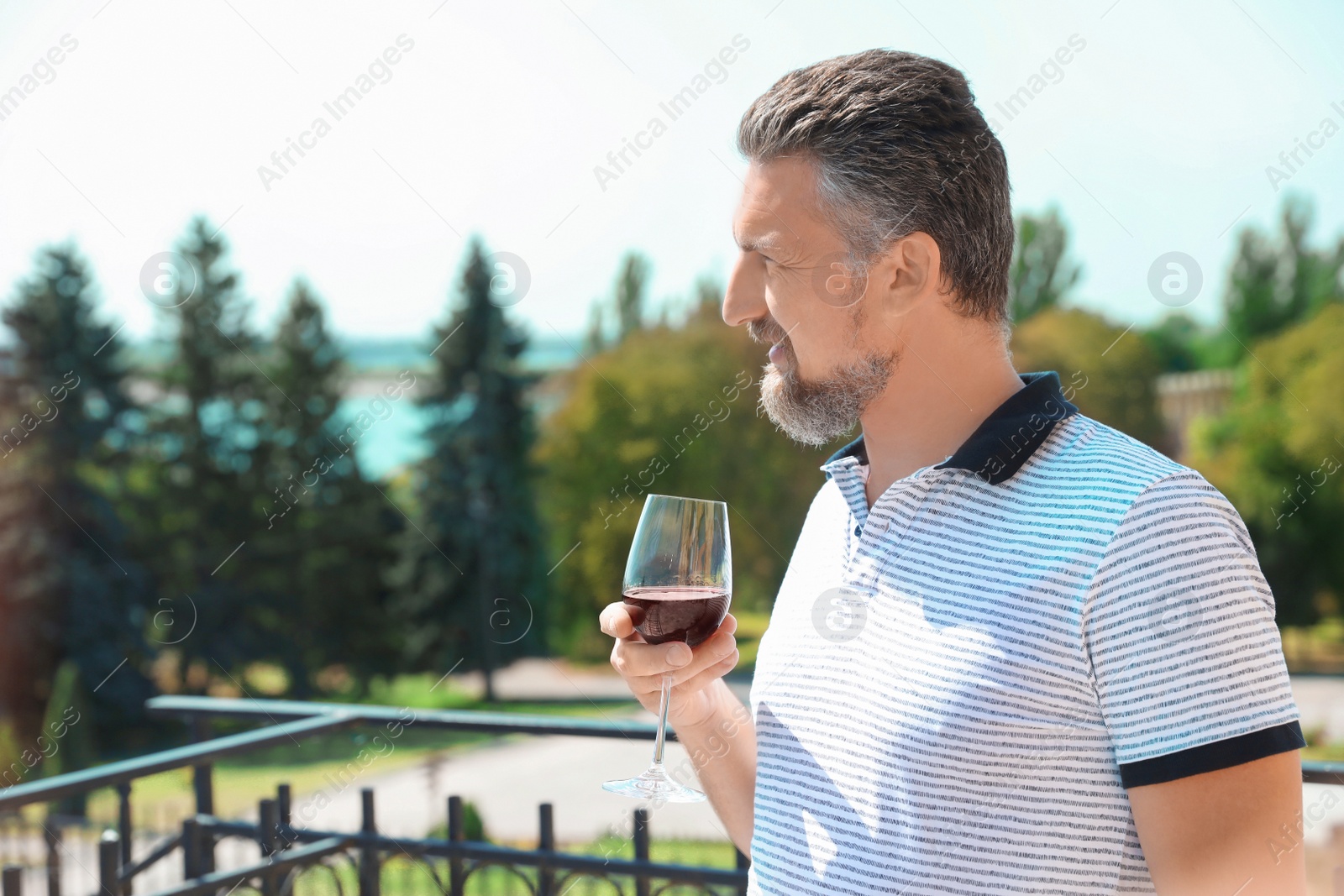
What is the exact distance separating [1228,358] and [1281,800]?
3580cm

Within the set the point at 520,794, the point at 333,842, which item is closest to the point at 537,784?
the point at 520,794

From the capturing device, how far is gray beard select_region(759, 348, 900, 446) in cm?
153

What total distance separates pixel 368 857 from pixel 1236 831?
2.15 metres

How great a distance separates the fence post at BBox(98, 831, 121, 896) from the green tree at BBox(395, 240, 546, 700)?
85.9ft

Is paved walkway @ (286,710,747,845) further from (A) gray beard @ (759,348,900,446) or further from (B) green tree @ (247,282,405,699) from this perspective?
(A) gray beard @ (759,348,900,446)

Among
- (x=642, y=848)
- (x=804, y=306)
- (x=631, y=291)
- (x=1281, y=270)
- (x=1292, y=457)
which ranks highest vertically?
(x=631, y=291)

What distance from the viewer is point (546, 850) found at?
2.55 meters

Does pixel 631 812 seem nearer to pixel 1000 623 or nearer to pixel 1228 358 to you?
pixel 1000 623

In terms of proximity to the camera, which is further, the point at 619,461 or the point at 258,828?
the point at 619,461

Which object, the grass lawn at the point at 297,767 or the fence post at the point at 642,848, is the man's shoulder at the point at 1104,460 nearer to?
the fence post at the point at 642,848

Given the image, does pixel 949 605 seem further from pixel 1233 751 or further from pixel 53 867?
pixel 53 867

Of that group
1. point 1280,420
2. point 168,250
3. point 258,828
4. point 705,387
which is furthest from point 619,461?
point 258,828

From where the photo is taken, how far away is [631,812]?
7.62 ft

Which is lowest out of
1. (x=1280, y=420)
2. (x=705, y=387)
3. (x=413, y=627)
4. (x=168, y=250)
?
(x=413, y=627)
